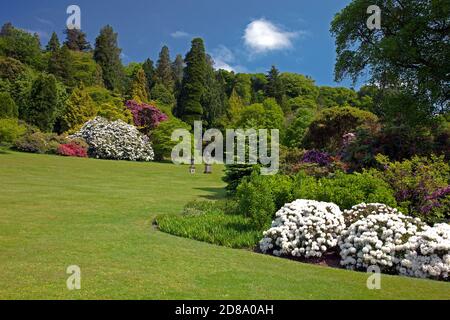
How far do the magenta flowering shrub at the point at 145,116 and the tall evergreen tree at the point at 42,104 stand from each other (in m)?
8.83

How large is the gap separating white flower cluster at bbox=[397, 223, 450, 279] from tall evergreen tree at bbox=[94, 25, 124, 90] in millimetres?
60201

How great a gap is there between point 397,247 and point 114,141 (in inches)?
1409

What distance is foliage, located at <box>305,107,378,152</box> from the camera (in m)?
23.8

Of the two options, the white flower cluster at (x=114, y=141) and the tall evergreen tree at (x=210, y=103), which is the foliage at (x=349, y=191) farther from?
the tall evergreen tree at (x=210, y=103)

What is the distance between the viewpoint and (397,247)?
7219mm

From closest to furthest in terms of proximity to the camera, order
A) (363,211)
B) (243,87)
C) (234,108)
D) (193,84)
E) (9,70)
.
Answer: (363,211) < (9,70) < (193,84) < (234,108) < (243,87)

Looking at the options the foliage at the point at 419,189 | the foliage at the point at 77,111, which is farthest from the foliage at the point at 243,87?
the foliage at the point at 419,189

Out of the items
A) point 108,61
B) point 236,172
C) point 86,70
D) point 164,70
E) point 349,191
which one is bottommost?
point 349,191

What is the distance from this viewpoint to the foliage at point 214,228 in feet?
28.9

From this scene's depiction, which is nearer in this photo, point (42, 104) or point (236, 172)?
point (236, 172)

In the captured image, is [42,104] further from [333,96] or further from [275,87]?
[333,96]

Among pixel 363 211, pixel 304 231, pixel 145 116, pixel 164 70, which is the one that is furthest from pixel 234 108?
pixel 304 231

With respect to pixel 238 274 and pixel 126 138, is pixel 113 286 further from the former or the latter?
pixel 126 138
